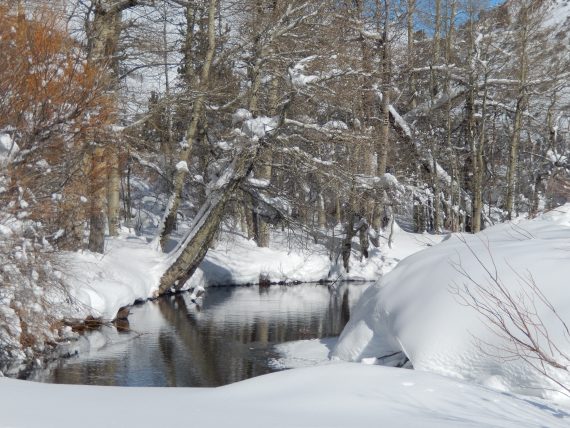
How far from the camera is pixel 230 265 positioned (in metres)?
24.0

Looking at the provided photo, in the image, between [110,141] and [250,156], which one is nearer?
[110,141]

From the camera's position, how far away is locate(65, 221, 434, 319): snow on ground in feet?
51.6

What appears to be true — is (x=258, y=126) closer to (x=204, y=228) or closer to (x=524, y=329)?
(x=204, y=228)

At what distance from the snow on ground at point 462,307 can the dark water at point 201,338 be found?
78.5 inches

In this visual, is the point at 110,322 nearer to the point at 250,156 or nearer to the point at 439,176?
the point at 250,156

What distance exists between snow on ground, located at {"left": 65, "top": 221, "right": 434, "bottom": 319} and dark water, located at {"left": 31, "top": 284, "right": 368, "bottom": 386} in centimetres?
67

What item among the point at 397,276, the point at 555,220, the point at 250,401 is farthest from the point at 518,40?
the point at 250,401

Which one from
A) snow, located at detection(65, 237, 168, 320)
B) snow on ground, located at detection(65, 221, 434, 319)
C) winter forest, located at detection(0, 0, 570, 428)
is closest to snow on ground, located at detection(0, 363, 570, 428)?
winter forest, located at detection(0, 0, 570, 428)

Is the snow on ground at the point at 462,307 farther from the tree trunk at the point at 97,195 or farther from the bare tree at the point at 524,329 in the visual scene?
the tree trunk at the point at 97,195

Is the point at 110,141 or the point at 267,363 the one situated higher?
the point at 110,141

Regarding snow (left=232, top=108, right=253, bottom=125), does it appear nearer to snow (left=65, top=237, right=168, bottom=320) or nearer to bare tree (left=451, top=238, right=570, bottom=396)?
snow (left=65, top=237, right=168, bottom=320)

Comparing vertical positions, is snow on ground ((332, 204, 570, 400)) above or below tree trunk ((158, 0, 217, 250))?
below

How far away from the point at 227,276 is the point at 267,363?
12261 millimetres

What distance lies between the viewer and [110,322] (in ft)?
47.3
